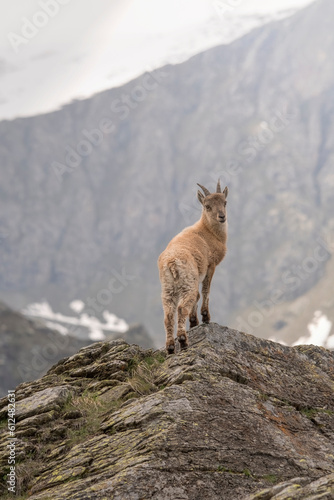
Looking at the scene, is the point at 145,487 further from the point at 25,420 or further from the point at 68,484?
the point at 25,420

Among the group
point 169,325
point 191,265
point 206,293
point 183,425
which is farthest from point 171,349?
point 183,425

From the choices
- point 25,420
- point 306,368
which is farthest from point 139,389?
point 306,368

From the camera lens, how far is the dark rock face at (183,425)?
13.1 m

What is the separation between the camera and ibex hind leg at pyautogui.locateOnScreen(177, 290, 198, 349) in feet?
58.2

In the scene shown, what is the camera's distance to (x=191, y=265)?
19.3 metres

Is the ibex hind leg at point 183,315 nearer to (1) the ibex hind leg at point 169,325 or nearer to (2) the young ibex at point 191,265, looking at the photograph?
(2) the young ibex at point 191,265

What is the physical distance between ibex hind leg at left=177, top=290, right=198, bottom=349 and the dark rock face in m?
0.41

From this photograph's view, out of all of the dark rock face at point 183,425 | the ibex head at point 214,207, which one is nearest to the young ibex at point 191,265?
the ibex head at point 214,207

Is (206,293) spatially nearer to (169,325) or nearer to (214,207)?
(169,325)

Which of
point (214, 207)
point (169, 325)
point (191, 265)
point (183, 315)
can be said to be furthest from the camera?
point (214, 207)

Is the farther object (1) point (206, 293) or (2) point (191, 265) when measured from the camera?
(1) point (206, 293)

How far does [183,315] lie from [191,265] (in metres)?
2.01

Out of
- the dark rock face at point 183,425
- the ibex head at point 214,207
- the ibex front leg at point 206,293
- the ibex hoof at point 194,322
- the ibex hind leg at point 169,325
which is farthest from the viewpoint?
the ibex head at point 214,207

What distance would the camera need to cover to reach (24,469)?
14281 millimetres
